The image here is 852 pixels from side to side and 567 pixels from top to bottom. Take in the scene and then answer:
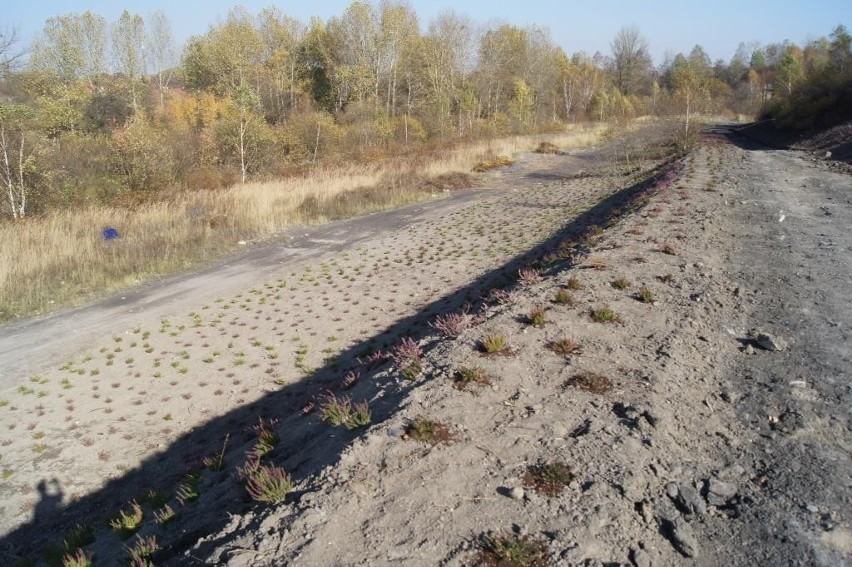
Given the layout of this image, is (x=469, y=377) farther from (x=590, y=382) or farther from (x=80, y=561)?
(x=80, y=561)

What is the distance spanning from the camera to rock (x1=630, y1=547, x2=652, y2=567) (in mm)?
3092

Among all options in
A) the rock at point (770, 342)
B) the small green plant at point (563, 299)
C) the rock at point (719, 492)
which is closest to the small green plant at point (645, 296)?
the small green plant at point (563, 299)

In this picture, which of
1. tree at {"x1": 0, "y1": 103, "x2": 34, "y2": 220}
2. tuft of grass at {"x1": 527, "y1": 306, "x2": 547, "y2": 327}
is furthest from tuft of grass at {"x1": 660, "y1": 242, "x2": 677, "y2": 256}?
tree at {"x1": 0, "y1": 103, "x2": 34, "y2": 220}

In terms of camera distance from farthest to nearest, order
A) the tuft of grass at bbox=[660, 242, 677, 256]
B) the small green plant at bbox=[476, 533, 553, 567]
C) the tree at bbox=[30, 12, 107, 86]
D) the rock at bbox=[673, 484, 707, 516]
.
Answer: the tree at bbox=[30, 12, 107, 86] → the tuft of grass at bbox=[660, 242, 677, 256] → the rock at bbox=[673, 484, 707, 516] → the small green plant at bbox=[476, 533, 553, 567]

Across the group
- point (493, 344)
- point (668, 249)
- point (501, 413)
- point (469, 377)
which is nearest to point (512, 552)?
point (501, 413)

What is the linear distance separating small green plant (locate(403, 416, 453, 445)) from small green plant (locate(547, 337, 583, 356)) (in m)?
1.74

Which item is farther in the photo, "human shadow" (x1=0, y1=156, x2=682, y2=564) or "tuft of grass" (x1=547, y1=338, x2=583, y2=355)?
"tuft of grass" (x1=547, y1=338, x2=583, y2=355)

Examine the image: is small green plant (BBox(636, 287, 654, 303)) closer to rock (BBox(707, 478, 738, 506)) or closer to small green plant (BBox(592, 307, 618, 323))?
small green plant (BBox(592, 307, 618, 323))

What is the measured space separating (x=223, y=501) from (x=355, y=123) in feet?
135

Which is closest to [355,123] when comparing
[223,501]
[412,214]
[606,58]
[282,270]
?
[412,214]

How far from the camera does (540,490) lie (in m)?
3.61

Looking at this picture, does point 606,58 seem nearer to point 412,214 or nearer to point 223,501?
point 412,214

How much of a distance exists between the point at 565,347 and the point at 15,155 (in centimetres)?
2032

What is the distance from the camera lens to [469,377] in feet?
16.5
